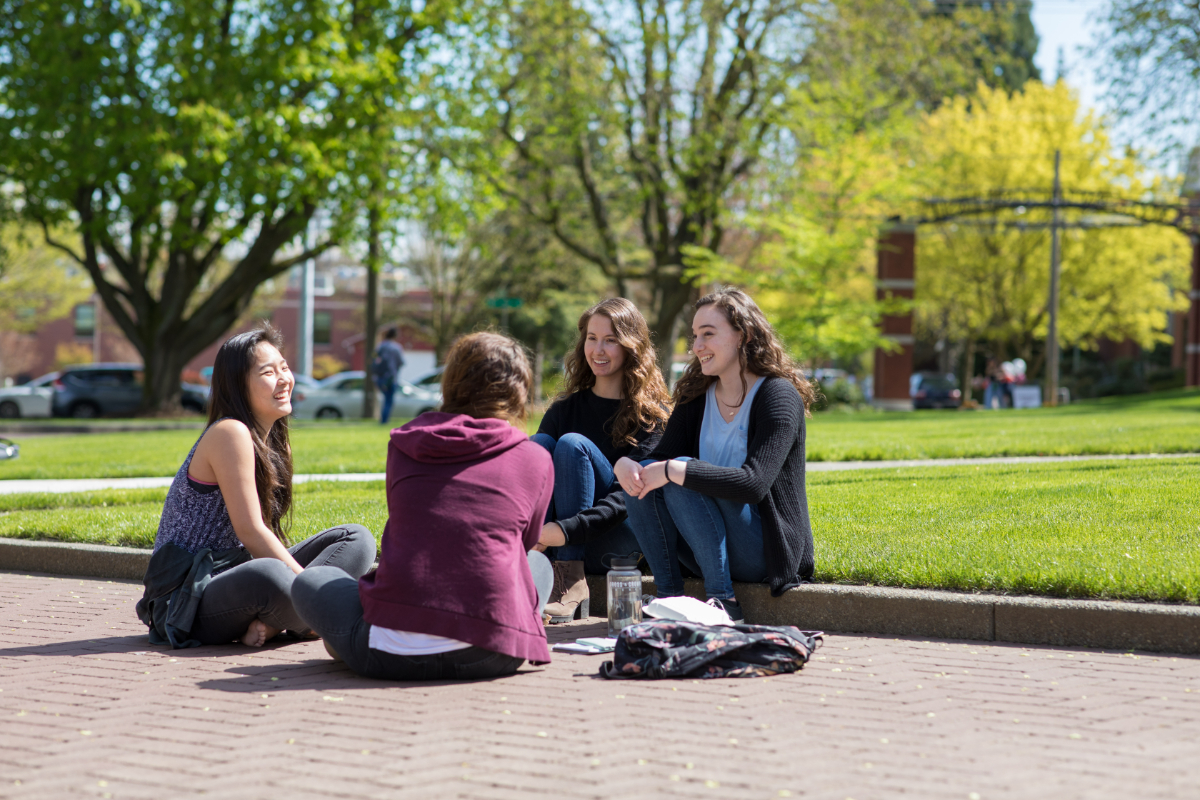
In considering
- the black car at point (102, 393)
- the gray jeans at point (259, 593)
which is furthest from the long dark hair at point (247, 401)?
the black car at point (102, 393)

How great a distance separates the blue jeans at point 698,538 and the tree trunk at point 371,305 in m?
19.8

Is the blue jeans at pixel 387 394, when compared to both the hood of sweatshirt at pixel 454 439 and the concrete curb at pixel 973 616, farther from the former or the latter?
the hood of sweatshirt at pixel 454 439

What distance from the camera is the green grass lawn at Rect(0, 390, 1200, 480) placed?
11766mm

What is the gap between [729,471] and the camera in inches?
203

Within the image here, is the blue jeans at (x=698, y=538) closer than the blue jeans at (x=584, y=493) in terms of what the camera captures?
Yes

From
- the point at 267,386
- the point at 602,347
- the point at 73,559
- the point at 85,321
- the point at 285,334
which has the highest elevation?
the point at 85,321

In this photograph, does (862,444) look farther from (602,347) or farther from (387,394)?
(387,394)

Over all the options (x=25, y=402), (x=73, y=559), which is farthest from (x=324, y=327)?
(x=73, y=559)

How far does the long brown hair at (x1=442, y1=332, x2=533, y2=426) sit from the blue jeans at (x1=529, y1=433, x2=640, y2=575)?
4.10 feet

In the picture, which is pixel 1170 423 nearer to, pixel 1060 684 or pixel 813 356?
pixel 1060 684

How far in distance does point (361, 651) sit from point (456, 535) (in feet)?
2.10

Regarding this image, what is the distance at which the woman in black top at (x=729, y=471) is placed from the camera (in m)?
5.21

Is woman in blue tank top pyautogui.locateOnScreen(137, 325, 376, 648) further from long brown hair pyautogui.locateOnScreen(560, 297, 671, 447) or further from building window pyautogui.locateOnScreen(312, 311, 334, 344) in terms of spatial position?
building window pyautogui.locateOnScreen(312, 311, 334, 344)

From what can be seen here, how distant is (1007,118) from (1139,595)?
35299 mm
